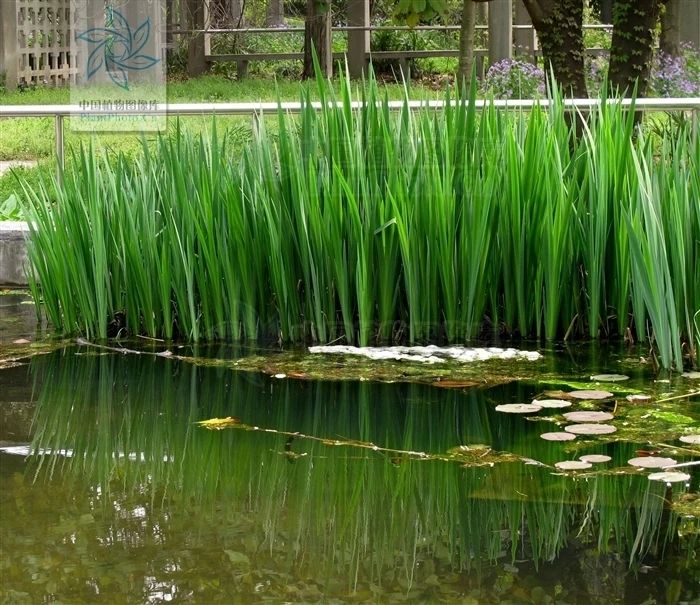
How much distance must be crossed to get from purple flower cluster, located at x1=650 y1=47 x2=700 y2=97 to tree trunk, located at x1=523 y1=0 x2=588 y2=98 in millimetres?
2559

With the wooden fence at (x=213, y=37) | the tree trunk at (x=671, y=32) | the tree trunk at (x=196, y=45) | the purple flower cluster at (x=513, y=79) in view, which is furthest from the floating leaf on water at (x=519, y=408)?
the tree trunk at (x=671, y=32)

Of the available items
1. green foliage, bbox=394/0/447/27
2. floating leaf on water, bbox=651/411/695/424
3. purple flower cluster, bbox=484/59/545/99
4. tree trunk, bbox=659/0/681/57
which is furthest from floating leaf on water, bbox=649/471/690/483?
tree trunk, bbox=659/0/681/57

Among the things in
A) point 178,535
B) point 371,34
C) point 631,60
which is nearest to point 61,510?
point 178,535

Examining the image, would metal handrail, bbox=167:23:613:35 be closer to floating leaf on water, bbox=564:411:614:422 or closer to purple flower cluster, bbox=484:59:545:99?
purple flower cluster, bbox=484:59:545:99

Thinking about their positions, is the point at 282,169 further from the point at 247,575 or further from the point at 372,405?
the point at 247,575

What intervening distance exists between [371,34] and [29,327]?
14.9ft

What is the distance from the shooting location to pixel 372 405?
3871 mm

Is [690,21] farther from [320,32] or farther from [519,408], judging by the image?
[519,408]

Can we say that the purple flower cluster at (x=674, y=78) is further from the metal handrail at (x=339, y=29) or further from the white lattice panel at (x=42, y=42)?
the white lattice panel at (x=42, y=42)

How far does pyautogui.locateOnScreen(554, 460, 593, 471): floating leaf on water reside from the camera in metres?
3.19

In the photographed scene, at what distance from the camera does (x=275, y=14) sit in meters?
10.0

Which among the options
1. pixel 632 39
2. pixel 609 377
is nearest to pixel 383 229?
pixel 609 377

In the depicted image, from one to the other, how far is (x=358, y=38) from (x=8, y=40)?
23.6 ft

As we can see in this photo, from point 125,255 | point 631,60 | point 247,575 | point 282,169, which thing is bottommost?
point 247,575
